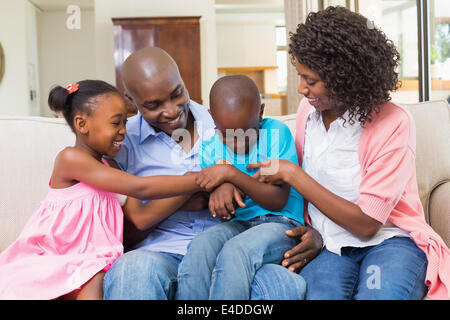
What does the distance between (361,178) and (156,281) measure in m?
0.64

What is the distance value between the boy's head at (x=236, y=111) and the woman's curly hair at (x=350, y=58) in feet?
0.59

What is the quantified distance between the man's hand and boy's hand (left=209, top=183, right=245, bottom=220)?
0.56ft

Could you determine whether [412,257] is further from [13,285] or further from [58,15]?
[58,15]

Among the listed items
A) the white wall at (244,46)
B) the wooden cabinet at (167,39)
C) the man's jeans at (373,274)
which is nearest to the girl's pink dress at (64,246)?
the man's jeans at (373,274)

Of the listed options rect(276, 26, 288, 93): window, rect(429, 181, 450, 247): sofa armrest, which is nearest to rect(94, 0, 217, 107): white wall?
rect(276, 26, 288, 93): window

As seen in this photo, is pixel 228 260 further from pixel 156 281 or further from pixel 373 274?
pixel 373 274

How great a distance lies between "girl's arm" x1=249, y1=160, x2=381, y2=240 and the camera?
1.20 meters

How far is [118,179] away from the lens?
1.28 meters

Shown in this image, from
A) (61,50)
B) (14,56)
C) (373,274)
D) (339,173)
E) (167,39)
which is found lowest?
(373,274)

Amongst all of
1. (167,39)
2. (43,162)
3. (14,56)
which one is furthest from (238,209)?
(14,56)

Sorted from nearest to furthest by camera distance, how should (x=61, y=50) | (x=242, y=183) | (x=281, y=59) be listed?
(x=242, y=183) → (x=61, y=50) → (x=281, y=59)

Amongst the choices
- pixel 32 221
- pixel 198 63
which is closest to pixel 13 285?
pixel 32 221

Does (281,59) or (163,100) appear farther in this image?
(281,59)

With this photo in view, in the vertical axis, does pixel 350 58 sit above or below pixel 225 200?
above
